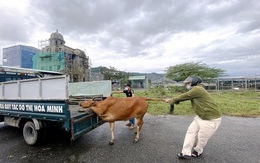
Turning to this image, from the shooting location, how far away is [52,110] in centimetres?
330

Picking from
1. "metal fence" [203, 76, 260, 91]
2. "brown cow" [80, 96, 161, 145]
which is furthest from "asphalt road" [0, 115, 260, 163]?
"metal fence" [203, 76, 260, 91]

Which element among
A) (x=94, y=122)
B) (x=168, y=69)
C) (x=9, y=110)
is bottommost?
(x=94, y=122)

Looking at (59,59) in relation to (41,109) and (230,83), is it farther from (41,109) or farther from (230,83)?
(230,83)

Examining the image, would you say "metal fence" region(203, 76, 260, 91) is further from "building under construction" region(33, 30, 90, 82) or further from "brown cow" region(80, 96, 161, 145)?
"building under construction" region(33, 30, 90, 82)

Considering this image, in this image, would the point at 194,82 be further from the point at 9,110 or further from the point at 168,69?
the point at 168,69

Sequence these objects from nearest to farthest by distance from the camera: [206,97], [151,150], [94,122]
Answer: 1. [206,97]
2. [151,150]
3. [94,122]

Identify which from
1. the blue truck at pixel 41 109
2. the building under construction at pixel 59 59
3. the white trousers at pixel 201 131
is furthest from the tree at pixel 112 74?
the white trousers at pixel 201 131

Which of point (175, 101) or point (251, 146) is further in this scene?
point (251, 146)

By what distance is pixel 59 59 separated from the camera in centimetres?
3133

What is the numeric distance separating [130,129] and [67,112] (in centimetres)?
285

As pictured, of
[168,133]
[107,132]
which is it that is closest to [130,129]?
[107,132]

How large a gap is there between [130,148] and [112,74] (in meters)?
27.4

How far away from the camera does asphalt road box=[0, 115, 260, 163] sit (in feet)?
10.8

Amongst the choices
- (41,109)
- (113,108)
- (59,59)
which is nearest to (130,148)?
(113,108)
